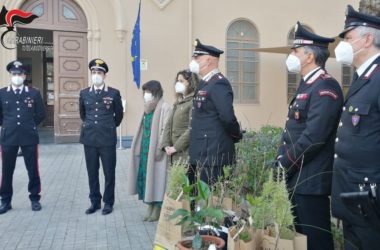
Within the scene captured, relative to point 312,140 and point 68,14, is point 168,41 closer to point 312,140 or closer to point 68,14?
point 68,14

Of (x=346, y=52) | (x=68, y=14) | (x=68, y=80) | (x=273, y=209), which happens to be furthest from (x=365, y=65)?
(x=68, y=14)

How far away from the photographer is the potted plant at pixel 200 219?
2109 mm

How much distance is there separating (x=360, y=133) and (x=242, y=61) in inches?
395

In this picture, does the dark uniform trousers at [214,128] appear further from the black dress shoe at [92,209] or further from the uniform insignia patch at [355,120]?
the black dress shoe at [92,209]

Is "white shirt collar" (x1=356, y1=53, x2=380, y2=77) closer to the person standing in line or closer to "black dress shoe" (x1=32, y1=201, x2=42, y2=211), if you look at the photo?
the person standing in line

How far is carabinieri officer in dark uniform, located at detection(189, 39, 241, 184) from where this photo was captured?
3.55 m

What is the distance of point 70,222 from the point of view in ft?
16.1

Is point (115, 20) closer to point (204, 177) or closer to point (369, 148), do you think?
point (204, 177)

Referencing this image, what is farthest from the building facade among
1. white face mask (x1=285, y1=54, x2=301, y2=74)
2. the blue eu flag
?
white face mask (x1=285, y1=54, x2=301, y2=74)

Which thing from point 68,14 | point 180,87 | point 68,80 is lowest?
point 180,87

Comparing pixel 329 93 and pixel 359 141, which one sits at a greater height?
pixel 329 93

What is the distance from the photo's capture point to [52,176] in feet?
24.9

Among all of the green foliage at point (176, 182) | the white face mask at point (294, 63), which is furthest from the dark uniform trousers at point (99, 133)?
the white face mask at point (294, 63)

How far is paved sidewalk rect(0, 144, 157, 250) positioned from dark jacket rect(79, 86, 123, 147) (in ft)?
3.19
